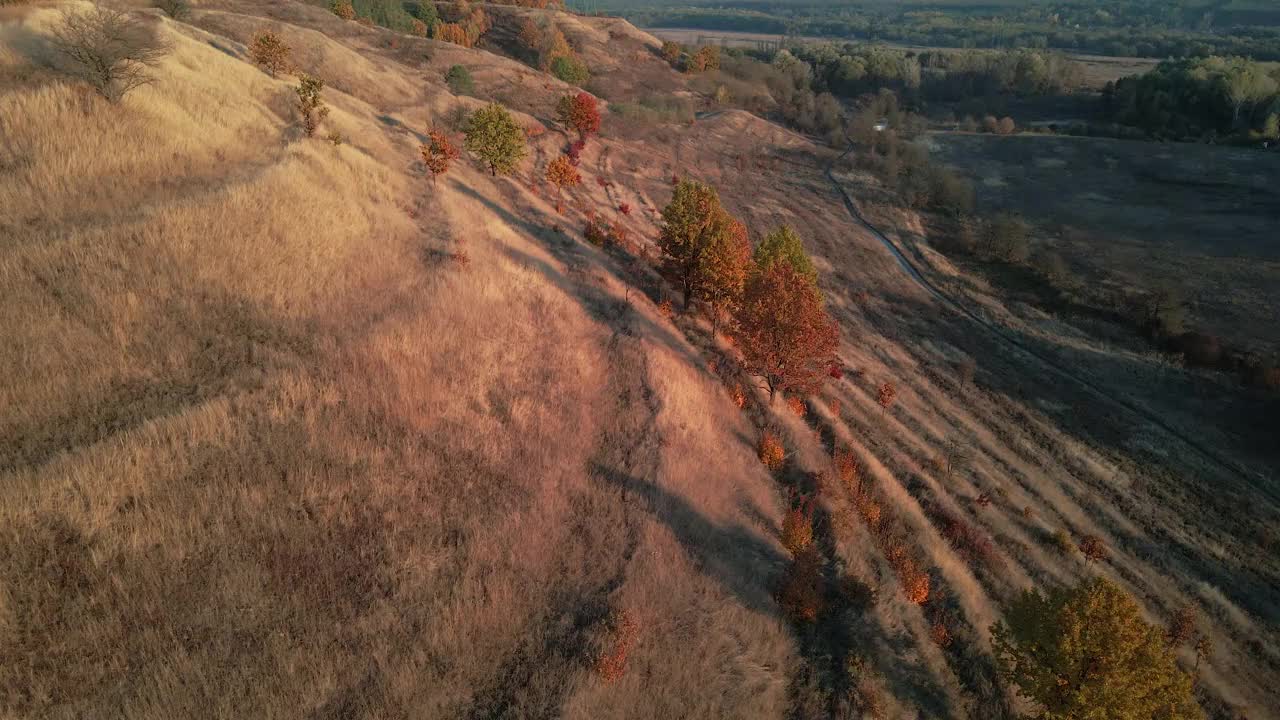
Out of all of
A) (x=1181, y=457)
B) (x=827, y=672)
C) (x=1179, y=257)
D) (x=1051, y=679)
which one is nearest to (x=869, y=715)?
(x=827, y=672)

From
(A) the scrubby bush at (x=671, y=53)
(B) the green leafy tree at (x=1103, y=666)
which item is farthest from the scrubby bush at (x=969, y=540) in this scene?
(A) the scrubby bush at (x=671, y=53)

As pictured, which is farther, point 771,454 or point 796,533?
point 771,454

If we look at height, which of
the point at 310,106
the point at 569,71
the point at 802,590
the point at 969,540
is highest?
the point at 569,71

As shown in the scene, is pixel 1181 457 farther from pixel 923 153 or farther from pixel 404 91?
pixel 923 153

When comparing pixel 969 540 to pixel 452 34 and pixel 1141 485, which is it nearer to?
pixel 1141 485

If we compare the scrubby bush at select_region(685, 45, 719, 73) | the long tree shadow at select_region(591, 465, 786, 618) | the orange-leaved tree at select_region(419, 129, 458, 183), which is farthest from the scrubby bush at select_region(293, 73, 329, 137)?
the scrubby bush at select_region(685, 45, 719, 73)

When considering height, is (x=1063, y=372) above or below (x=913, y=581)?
below

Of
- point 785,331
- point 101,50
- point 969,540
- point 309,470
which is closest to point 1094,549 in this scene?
point 969,540
